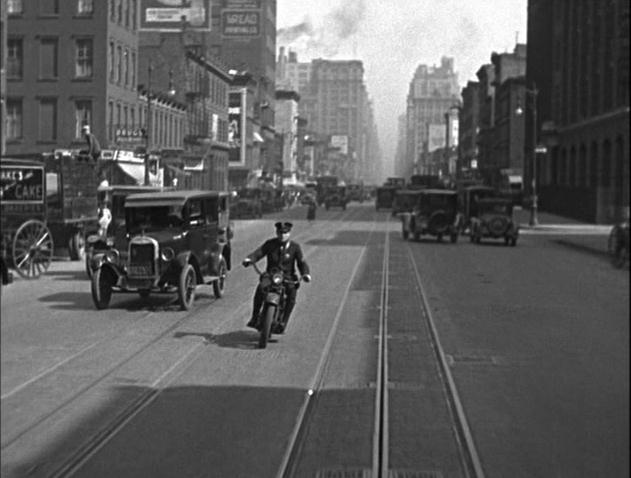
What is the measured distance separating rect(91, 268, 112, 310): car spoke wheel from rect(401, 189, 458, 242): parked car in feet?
52.3

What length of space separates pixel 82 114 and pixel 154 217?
2.84 feet

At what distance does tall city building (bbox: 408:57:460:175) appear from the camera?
581cm

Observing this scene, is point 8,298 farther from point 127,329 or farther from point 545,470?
point 545,470

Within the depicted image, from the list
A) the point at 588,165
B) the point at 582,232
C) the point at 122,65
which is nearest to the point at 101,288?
the point at 122,65

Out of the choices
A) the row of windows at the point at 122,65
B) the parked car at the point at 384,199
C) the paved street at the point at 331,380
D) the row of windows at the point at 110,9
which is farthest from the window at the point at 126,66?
the parked car at the point at 384,199

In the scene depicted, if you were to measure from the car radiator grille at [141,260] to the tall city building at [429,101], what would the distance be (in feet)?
13.3

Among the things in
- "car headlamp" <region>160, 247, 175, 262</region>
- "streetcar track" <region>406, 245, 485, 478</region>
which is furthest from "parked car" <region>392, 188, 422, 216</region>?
"car headlamp" <region>160, 247, 175, 262</region>

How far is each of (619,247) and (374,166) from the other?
7474mm

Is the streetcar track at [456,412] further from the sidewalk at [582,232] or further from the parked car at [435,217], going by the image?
the parked car at [435,217]

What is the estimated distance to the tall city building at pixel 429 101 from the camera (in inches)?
229

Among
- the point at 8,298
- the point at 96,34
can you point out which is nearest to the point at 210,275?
the point at 96,34

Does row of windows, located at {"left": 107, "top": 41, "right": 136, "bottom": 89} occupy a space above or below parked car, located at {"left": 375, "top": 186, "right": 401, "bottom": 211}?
above

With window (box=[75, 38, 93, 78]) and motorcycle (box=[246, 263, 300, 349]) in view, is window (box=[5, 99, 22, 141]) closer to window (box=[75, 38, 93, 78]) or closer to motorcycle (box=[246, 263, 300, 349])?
window (box=[75, 38, 93, 78])

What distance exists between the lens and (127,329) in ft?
46.1
